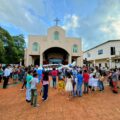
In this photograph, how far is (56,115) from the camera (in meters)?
6.58

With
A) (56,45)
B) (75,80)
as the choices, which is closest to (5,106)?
(75,80)

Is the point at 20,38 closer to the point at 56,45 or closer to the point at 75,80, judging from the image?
the point at 56,45

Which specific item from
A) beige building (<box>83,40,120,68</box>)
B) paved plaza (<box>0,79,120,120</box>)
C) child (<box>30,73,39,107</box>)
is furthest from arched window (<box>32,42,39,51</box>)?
child (<box>30,73,39,107</box>)

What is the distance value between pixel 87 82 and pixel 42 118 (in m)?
5.25

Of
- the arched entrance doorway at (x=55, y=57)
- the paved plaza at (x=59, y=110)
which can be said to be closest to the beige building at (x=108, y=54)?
the arched entrance doorway at (x=55, y=57)

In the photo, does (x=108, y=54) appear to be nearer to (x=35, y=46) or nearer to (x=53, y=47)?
(x=53, y=47)

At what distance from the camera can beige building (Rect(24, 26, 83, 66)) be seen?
3006cm

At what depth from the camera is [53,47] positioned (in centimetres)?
3034

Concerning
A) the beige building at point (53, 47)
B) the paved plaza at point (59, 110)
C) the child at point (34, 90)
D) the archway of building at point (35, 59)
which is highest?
the beige building at point (53, 47)

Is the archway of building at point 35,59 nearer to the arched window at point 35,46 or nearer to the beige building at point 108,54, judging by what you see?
the arched window at point 35,46

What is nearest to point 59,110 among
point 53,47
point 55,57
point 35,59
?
point 53,47

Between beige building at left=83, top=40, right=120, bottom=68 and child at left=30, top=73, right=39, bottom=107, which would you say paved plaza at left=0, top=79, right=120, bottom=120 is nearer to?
child at left=30, top=73, right=39, bottom=107

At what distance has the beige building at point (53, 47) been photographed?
30.1 meters

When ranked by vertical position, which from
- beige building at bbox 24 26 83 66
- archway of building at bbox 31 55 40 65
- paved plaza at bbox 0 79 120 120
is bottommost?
paved plaza at bbox 0 79 120 120
